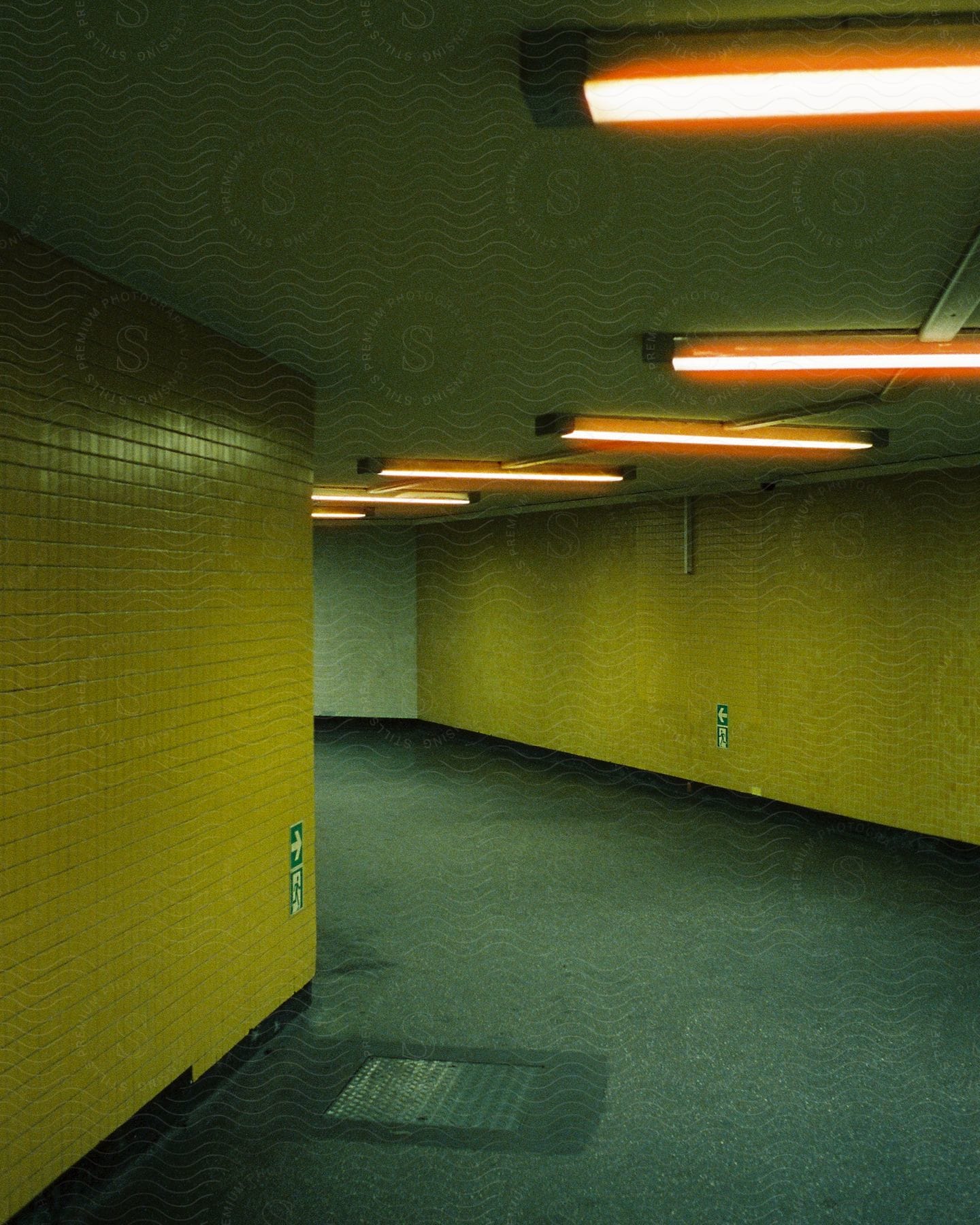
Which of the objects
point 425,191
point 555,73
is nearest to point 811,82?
point 555,73

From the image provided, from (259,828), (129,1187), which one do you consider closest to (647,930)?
(259,828)

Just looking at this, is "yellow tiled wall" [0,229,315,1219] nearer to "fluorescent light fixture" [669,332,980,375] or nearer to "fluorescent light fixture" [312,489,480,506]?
"fluorescent light fixture" [669,332,980,375]

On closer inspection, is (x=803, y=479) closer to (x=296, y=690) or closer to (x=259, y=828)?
(x=296, y=690)

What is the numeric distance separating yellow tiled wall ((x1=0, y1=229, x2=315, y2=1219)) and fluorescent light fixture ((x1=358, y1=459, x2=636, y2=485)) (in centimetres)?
208

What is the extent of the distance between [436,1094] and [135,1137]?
0.97m

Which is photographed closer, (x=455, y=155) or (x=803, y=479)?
(x=455, y=155)

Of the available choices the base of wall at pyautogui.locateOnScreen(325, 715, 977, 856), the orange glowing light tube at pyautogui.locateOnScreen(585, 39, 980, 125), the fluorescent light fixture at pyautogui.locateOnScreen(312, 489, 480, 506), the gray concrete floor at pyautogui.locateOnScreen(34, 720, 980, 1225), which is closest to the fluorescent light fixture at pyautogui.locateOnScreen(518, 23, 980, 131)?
the orange glowing light tube at pyautogui.locateOnScreen(585, 39, 980, 125)

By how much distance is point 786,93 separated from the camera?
56.3 inches

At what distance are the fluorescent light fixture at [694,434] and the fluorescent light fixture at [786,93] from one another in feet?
9.74

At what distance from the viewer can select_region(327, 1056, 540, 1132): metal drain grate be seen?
309 centimetres

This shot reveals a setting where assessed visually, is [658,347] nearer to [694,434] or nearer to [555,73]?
[694,434]

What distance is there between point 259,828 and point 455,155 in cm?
259

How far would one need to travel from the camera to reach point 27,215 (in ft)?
7.28

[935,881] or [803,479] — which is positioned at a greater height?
[803,479]
